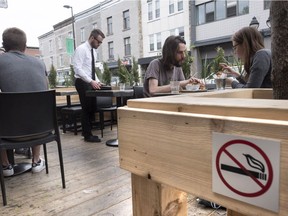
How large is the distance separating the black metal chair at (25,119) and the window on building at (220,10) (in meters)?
13.9

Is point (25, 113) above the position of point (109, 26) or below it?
below

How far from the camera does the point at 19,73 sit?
7.98 ft

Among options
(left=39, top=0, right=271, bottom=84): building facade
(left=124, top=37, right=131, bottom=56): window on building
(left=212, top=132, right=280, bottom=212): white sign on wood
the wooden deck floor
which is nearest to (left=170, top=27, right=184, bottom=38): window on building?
(left=39, top=0, right=271, bottom=84): building facade

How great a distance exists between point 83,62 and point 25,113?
1848 millimetres

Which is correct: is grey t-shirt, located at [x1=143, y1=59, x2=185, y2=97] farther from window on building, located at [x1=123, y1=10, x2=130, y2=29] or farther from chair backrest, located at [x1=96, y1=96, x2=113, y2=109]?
window on building, located at [x1=123, y1=10, x2=130, y2=29]

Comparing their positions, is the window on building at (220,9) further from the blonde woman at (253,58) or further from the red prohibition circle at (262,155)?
the red prohibition circle at (262,155)

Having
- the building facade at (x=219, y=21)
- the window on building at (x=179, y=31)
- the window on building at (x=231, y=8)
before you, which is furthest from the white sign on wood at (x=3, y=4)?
the window on building at (x=179, y=31)

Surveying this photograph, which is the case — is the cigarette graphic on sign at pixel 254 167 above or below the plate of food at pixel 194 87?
below

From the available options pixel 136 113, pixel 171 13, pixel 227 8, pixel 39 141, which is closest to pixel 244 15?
pixel 227 8

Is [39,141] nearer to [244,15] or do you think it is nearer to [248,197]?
[248,197]

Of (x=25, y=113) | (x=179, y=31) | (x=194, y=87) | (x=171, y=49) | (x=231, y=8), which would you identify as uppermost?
(x=231, y=8)

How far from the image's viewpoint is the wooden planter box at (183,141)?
0.54 m

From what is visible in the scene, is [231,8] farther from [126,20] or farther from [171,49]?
[171,49]

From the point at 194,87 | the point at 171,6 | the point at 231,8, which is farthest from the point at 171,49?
the point at 171,6
